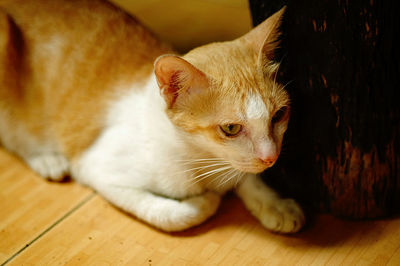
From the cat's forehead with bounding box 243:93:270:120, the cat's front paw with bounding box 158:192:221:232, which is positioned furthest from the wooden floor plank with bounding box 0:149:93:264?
the cat's forehead with bounding box 243:93:270:120

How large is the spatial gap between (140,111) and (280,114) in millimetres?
628

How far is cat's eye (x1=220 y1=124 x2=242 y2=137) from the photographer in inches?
54.8

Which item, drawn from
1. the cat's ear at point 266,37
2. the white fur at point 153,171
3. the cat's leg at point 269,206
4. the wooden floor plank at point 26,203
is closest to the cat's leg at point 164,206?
the white fur at point 153,171

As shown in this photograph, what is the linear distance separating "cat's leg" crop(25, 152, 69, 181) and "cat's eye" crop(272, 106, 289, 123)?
1147mm

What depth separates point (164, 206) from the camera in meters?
1.67

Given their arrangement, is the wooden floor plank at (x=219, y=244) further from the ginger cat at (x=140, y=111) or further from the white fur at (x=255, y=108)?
the white fur at (x=255, y=108)

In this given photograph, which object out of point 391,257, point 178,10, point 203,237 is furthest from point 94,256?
point 178,10

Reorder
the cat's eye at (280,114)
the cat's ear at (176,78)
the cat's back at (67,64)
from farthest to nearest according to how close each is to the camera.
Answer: the cat's back at (67,64)
the cat's eye at (280,114)
the cat's ear at (176,78)

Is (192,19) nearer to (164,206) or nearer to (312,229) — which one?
(164,206)

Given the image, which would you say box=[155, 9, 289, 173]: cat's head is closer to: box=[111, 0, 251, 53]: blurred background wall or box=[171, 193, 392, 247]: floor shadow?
box=[171, 193, 392, 247]: floor shadow

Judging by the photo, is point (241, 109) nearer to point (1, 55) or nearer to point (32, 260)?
point (32, 260)

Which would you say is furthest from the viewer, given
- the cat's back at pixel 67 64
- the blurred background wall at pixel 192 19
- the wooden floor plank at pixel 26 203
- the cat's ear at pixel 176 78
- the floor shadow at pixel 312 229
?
the blurred background wall at pixel 192 19

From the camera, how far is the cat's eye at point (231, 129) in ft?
4.57

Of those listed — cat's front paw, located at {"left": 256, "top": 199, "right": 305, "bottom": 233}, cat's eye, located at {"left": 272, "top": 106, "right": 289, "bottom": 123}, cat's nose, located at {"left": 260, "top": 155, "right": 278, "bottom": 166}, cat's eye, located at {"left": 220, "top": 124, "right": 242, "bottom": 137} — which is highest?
cat's eye, located at {"left": 220, "top": 124, "right": 242, "bottom": 137}
